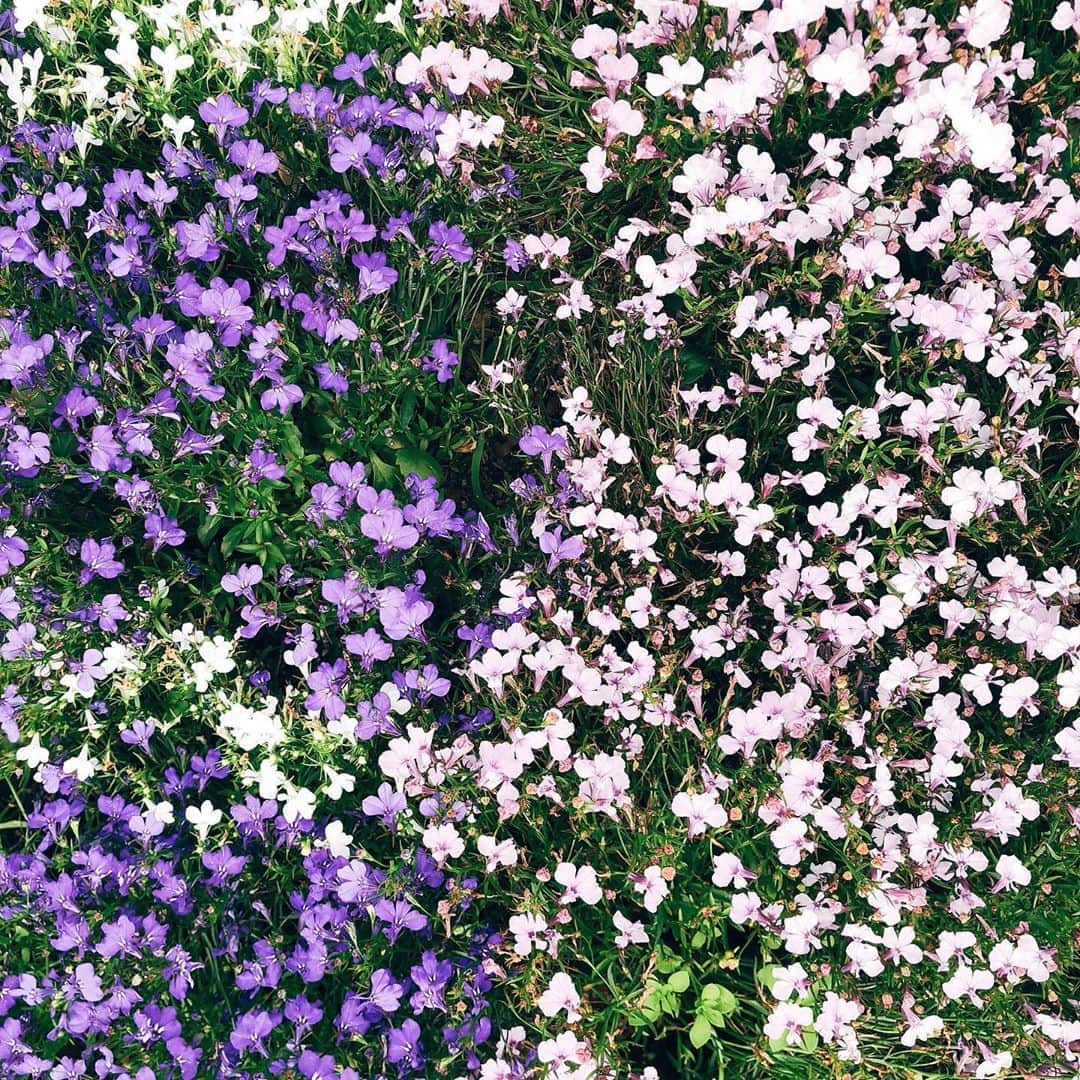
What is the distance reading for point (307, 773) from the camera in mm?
2859

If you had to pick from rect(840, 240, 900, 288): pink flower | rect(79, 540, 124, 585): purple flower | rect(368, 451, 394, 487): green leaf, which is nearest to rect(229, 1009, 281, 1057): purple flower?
rect(79, 540, 124, 585): purple flower

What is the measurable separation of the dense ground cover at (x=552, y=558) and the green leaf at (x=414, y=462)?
0.07ft

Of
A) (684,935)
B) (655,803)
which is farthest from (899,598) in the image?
(684,935)

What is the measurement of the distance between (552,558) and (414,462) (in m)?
0.60

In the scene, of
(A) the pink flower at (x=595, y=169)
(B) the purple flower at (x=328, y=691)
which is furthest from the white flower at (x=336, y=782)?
(A) the pink flower at (x=595, y=169)

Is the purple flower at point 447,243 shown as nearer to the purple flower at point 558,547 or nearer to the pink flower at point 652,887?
the purple flower at point 558,547

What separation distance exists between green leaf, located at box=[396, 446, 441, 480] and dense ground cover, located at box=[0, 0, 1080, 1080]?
0.02 metres

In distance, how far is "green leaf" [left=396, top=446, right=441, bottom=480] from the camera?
3018 millimetres

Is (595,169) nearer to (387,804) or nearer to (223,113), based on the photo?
(223,113)

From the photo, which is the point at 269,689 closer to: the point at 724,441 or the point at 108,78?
the point at 724,441

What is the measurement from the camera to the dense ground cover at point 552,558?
256 cm

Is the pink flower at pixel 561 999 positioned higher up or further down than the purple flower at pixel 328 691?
further down

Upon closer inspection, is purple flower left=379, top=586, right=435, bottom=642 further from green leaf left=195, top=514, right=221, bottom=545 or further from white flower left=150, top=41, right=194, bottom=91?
white flower left=150, top=41, right=194, bottom=91

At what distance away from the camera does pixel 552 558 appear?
2.77 metres
